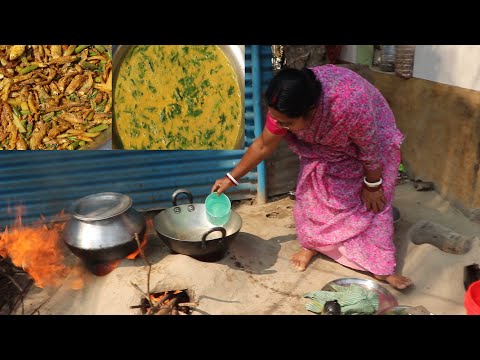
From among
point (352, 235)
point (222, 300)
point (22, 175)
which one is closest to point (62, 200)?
point (22, 175)

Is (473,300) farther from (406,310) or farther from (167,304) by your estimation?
(167,304)

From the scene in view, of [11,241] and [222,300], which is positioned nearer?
[222,300]

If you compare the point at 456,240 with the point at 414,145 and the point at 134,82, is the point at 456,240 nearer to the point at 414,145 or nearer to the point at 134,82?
the point at 414,145

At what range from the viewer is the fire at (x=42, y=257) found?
12.2 feet

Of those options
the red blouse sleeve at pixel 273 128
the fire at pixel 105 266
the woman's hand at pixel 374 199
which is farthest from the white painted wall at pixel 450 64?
the fire at pixel 105 266

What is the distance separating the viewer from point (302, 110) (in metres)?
2.90

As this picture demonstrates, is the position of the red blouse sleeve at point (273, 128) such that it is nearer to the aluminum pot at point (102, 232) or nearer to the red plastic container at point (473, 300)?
the aluminum pot at point (102, 232)

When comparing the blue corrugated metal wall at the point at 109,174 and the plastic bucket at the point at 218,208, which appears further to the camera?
the blue corrugated metal wall at the point at 109,174

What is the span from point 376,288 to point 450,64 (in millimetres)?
2446

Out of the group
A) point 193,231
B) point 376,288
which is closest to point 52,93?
point 193,231

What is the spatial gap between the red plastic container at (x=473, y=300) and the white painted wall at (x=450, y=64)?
2055mm

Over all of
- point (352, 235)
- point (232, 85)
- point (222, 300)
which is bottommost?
point (222, 300)

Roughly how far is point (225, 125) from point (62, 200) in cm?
188

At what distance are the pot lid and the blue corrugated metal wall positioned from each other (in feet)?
2.87
